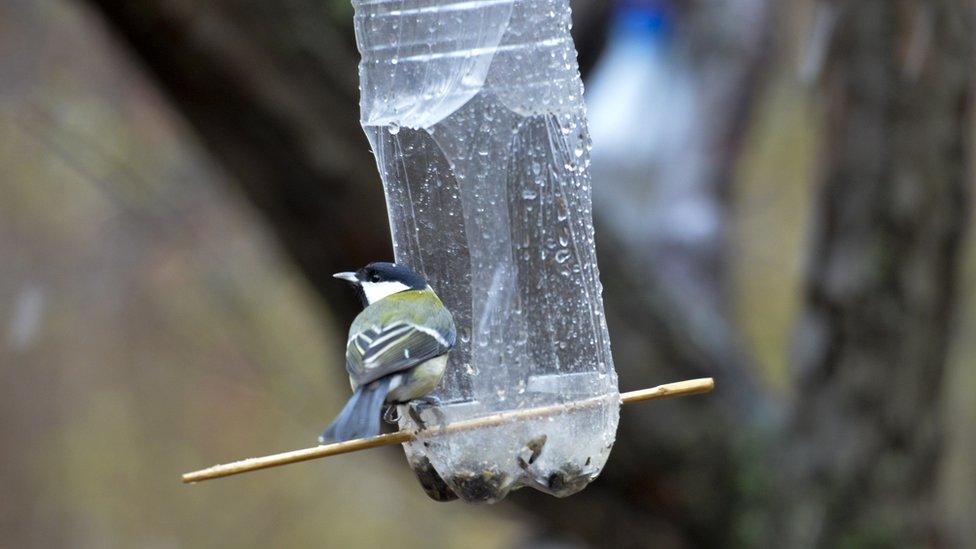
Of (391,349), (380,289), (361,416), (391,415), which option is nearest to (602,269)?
(391,415)

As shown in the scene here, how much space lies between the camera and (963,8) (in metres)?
5.11

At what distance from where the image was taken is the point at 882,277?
17.0 feet

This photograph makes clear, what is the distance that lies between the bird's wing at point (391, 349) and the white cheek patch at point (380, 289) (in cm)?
17

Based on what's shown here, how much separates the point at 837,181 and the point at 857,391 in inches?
34.8

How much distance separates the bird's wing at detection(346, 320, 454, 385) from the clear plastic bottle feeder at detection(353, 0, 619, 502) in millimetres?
211

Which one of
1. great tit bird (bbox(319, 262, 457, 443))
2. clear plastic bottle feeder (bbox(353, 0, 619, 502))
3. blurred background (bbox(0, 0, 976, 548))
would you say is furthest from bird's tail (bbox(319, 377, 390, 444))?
blurred background (bbox(0, 0, 976, 548))

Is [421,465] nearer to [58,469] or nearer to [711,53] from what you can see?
[711,53]

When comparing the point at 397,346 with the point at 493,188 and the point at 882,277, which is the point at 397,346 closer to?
the point at 493,188

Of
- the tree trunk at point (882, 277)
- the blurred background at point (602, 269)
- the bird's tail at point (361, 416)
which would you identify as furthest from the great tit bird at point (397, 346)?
the tree trunk at point (882, 277)

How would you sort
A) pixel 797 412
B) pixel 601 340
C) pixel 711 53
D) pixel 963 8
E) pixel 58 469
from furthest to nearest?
pixel 58 469, pixel 711 53, pixel 797 412, pixel 963 8, pixel 601 340

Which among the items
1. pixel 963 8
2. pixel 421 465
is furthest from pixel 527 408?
pixel 963 8

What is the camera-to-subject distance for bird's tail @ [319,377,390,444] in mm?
2516

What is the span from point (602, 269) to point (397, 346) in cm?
270

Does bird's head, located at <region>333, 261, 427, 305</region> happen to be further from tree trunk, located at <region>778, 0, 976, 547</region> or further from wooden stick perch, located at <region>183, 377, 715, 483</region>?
tree trunk, located at <region>778, 0, 976, 547</region>
